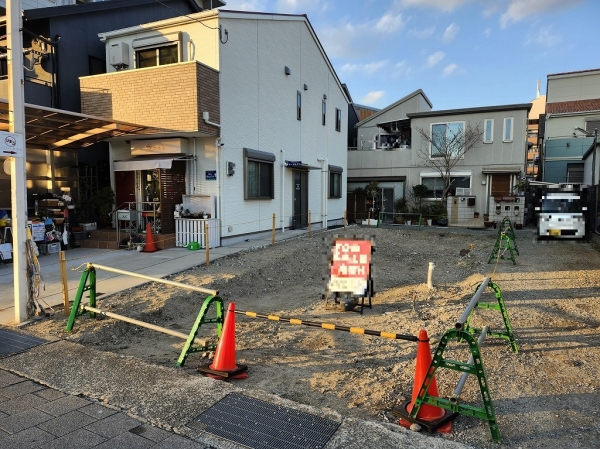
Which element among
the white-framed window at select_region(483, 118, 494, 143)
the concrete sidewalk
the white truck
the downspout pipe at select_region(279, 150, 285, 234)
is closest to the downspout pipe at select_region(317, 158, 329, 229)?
the downspout pipe at select_region(279, 150, 285, 234)

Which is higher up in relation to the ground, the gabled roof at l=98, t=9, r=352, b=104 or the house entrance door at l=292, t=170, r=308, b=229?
the gabled roof at l=98, t=9, r=352, b=104

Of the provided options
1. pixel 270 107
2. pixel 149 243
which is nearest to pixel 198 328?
pixel 149 243

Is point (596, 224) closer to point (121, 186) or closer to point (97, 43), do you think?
point (121, 186)

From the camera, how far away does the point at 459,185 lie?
23.4 m

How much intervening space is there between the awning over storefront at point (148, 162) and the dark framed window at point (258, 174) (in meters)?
2.00

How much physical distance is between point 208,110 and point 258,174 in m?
3.19

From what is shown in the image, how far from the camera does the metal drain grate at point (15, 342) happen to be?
4.89m

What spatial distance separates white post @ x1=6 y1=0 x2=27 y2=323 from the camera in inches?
215

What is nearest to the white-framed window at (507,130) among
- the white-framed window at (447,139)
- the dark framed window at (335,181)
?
the white-framed window at (447,139)

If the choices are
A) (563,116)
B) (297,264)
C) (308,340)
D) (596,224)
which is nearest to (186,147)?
(297,264)

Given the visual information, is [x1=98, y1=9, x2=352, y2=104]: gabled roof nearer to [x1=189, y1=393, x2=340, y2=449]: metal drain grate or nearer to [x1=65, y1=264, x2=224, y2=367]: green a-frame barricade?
[x1=65, y1=264, x2=224, y2=367]: green a-frame barricade

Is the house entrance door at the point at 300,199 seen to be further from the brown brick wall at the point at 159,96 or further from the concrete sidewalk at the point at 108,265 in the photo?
the brown brick wall at the point at 159,96

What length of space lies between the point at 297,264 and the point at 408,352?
231 inches

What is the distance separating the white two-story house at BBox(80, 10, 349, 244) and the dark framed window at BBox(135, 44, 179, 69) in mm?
31
